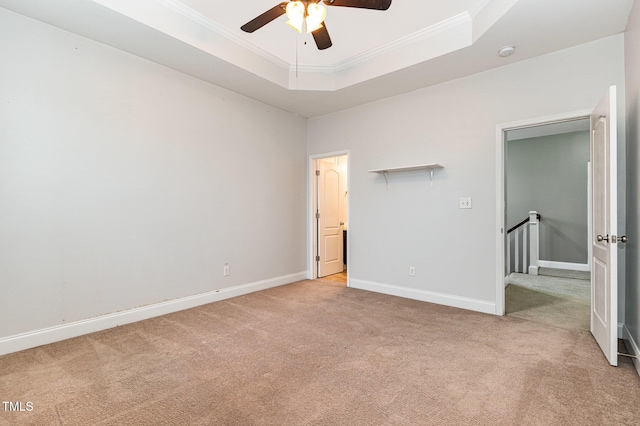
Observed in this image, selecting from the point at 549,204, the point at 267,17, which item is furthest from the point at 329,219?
the point at 549,204

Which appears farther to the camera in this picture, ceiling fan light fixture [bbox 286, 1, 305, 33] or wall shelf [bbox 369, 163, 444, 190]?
wall shelf [bbox 369, 163, 444, 190]

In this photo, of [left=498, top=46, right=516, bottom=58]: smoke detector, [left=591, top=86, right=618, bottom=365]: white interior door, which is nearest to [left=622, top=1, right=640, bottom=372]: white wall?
[left=591, top=86, right=618, bottom=365]: white interior door

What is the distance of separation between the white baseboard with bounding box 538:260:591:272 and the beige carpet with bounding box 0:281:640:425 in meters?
4.15

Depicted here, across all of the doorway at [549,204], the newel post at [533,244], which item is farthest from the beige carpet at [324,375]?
the newel post at [533,244]

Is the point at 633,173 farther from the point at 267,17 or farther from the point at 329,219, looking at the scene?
the point at 329,219

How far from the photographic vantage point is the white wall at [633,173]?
230 centimetres

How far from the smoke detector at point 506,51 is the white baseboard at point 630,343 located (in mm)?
2727

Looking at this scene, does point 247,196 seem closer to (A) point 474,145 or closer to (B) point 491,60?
(A) point 474,145

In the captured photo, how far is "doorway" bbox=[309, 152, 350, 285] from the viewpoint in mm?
5285

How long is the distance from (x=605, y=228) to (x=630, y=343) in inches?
39.3

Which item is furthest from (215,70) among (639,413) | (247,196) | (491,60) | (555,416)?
(639,413)

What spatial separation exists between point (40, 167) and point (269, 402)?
2741mm

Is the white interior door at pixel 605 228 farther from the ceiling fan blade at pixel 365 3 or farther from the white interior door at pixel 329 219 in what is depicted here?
the white interior door at pixel 329 219

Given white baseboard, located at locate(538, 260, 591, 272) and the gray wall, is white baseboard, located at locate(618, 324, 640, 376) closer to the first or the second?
the gray wall
